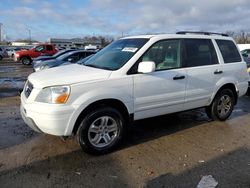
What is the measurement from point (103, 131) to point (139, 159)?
0.71 m

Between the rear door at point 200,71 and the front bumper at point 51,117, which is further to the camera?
the rear door at point 200,71

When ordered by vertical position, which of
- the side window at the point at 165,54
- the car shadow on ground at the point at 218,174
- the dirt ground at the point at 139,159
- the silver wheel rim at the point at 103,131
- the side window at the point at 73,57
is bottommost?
the car shadow on ground at the point at 218,174

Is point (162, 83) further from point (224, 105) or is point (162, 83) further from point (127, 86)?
point (224, 105)

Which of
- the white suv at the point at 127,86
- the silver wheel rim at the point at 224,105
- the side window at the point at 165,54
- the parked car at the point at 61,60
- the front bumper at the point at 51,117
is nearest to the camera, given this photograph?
the front bumper at the point at 51,117

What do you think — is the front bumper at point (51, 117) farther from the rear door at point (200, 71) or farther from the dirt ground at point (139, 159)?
the rear door at point (200, 71)

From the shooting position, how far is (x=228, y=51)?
6430 mm

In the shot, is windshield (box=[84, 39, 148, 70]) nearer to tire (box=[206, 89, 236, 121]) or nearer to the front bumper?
the front bumper

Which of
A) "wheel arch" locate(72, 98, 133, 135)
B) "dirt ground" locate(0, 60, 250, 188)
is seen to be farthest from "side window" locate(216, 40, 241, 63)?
"wheel arch" locate(72, 98, 133, 135)

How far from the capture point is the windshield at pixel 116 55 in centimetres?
489

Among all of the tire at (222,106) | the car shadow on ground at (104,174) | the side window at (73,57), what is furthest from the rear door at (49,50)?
the car shadow on ground at (104,174)

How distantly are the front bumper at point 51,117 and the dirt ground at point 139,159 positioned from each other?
48cm

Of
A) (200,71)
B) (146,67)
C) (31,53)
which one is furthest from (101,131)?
(31,53)

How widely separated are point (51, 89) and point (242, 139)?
11.7 feet

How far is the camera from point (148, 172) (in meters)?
Result: 4.00
